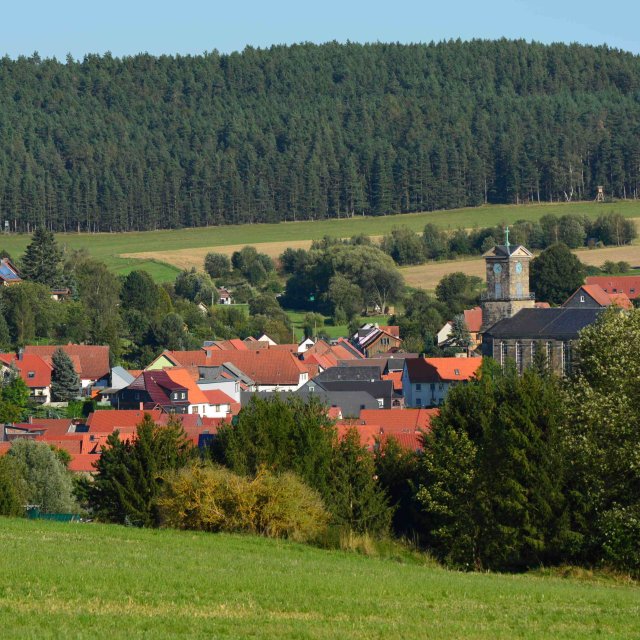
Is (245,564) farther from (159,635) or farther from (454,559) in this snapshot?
(454,559)

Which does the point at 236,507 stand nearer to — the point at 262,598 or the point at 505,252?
the point at 262,598

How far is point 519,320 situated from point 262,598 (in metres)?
67.8

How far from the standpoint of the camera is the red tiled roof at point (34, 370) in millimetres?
83625

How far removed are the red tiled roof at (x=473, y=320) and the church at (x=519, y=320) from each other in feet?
38.0

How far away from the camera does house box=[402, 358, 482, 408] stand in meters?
82.8

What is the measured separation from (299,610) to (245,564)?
15.8 ft

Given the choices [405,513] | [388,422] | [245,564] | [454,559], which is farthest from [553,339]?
[245,564]

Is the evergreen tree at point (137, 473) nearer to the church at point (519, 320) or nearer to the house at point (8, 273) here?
the church at point (519, 320)

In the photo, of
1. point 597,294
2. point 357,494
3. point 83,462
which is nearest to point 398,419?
point 83,462

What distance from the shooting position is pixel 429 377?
83.9 metres

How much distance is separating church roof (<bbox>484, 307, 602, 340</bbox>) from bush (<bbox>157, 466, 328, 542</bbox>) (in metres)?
52.8

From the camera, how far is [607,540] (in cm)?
3106

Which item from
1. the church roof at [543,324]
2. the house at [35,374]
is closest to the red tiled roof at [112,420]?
the house at [35,374]

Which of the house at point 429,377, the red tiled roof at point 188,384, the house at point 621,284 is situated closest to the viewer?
the red tiled roof at point 188,384
